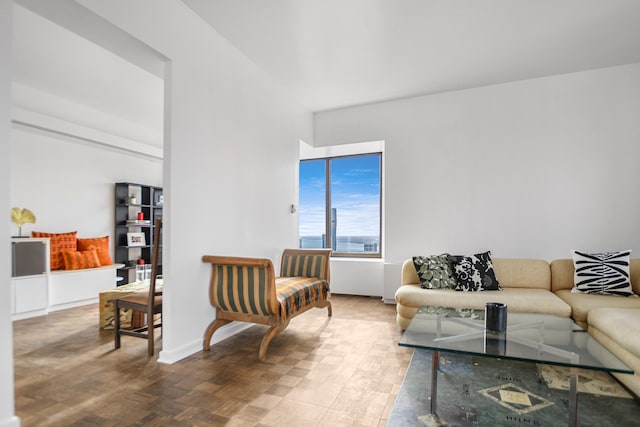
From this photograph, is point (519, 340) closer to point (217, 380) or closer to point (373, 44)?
point (217, 380)

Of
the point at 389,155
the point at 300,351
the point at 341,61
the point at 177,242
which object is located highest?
the point at 341,61

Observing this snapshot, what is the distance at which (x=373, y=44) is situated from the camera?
312 cm

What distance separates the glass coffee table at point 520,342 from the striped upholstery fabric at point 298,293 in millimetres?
1034

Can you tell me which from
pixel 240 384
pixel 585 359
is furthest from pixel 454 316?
pixel 240 384

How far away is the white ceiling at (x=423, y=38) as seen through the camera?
8.55ft

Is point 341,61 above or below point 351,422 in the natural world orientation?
above

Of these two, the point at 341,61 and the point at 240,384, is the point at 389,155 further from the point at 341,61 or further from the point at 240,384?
the point at 240,384

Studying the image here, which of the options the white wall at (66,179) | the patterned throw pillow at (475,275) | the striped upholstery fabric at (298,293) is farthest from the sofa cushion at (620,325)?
the white wall at (66,179)

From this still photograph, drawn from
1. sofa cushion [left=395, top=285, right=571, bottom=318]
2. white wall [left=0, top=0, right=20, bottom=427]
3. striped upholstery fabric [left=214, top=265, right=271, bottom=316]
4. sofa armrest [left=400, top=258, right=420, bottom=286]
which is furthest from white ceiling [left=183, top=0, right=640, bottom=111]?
sofa cushion [left=395, top=285, right=571, bottom=318]

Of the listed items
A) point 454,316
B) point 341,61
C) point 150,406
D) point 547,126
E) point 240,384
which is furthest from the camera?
point 547,126

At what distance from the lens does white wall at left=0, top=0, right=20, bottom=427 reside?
1.50 metres

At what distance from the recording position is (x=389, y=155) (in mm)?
4566

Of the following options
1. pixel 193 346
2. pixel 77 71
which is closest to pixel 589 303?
pixel 193 346

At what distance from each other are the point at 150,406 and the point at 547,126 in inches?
180
